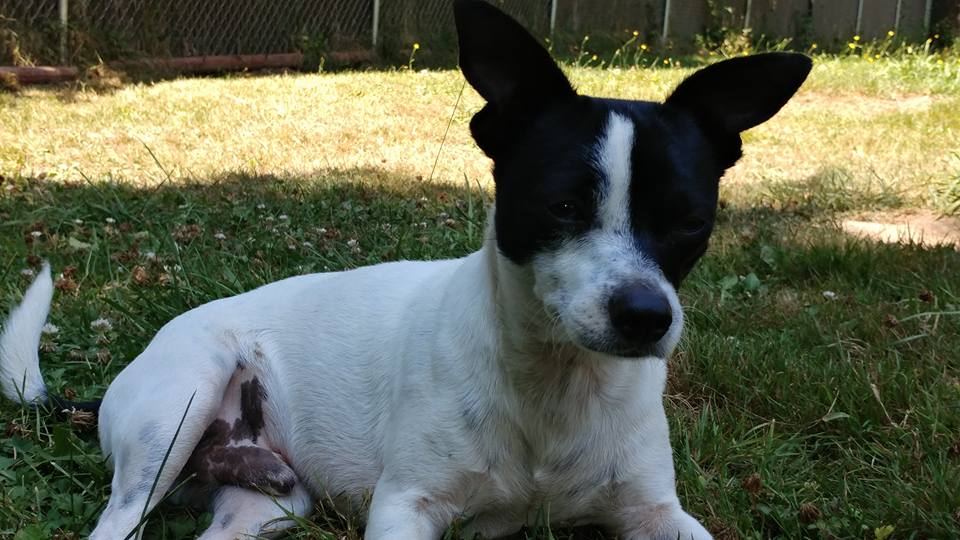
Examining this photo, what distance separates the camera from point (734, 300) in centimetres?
393

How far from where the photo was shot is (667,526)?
7.29 ft

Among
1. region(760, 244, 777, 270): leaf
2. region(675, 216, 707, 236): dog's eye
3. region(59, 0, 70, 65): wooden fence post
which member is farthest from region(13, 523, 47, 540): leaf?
region(59, 0, 70, 65): wooden fence post

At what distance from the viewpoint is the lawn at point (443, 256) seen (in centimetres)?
251

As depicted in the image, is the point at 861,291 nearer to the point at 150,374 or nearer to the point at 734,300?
the point at 734,300

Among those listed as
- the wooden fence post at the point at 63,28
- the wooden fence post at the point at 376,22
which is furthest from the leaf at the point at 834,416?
the wooden fence post at the point at 376,22

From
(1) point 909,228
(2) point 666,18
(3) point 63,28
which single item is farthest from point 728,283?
(2) point 666,18

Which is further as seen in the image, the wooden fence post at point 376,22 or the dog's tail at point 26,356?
the wooden fence post at point 376,22

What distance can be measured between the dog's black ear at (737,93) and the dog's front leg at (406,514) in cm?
113

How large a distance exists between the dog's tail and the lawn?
56 millimetres

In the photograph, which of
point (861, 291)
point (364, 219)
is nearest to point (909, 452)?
point (861, 291)

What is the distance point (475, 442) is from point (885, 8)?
22.6 metres

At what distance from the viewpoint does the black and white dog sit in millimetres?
2061

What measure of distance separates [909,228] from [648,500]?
3319mm

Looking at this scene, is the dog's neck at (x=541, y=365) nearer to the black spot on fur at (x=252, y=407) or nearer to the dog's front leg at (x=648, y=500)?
the dog's front leg at (x=648, y=500)
